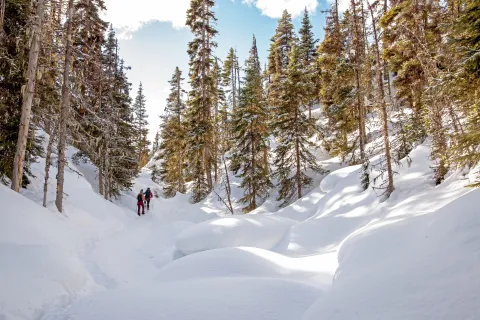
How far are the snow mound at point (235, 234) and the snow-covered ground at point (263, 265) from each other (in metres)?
0.05

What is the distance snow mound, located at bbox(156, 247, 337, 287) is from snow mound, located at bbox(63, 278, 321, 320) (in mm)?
977

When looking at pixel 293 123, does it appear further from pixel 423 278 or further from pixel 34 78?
pixel 423 278

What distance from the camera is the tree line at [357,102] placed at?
8.80 m

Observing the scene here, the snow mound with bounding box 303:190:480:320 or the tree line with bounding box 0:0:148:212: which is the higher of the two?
the tree line with bounding box 0:0:148:212

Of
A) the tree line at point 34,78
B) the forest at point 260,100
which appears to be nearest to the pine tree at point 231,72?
the forest at point 260,100

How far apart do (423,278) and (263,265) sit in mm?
4508

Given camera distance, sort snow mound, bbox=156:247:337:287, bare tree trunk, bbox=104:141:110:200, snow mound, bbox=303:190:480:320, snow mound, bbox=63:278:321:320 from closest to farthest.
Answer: snow mound, bbox=303:190:480:320
snow mound, bbox=63:278:321:320
snow mound, bbox=156:247:337:287
bare tree trunk, bbox=104:141:110:200

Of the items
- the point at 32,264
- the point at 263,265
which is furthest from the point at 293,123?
the point at 32,264

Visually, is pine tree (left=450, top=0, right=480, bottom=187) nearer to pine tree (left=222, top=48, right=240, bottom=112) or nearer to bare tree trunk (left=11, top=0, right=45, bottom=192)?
bare tree trunk (left=11, top=0, right=45, bottom=192)

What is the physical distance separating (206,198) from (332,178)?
513 inches

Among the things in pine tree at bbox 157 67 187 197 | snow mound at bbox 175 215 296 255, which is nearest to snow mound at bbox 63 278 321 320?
snow mound at bbox 175 215 296 255

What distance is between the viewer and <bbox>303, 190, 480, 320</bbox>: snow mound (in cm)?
350

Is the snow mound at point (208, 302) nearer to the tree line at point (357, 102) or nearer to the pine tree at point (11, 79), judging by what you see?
the tree line at point (357, 102)

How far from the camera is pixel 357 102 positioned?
1964cm
